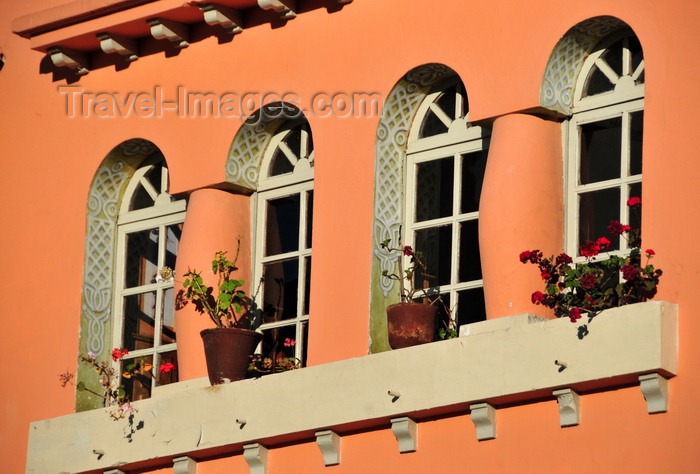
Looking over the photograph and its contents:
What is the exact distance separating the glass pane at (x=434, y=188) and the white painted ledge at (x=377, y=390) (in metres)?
1.24

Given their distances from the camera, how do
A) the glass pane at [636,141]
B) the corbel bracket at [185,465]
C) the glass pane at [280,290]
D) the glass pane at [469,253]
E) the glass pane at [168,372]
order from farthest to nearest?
1. the glass pane at [168,372]
2. the glass pane at [280,290]
3. the corbel bracket at [185,465]
4. the glass pane at [469,253]
5. the glass pane at [636,141]

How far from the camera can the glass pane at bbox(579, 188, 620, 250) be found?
11156 mm

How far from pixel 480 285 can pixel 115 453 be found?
2.96 m

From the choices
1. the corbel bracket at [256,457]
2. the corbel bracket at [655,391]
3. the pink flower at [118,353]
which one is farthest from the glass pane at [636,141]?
the pink flower at [118,353]

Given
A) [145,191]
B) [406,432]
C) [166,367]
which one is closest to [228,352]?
[166,367]

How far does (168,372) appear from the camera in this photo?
42.9 ft

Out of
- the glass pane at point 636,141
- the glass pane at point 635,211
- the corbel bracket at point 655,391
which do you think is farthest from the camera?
the glass pane at point 636,141

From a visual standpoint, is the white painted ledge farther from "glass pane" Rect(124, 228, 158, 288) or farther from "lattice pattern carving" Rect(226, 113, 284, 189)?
"lattice pattern carving" Rect(226, 113, 284, 189)

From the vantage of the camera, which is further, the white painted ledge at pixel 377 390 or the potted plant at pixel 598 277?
the potted plant at pixel 598 277

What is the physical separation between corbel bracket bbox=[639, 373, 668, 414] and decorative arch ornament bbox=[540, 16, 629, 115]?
211 centimetres

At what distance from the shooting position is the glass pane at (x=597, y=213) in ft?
36.6

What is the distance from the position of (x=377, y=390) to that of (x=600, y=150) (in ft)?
6.97

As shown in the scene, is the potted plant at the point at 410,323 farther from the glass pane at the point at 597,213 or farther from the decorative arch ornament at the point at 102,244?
the decorative arch ornament at the point at 102,244

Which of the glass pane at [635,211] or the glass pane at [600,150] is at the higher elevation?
the glass pane at [600,150]
